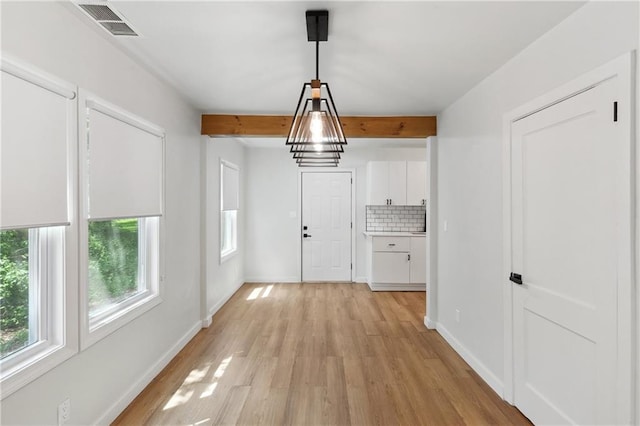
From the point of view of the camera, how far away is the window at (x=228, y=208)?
4832 mm

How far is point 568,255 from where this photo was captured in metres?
1.88

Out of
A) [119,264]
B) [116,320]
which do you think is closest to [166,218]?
[119,264]

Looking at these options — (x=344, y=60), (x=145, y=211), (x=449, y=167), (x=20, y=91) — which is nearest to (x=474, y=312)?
(x=449, y=167)

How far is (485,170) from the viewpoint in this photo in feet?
9.09

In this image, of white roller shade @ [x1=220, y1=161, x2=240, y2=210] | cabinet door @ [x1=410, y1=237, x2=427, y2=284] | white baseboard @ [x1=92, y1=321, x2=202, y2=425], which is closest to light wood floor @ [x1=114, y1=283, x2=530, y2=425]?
white baseboard @ [x1=92, y1=321, x2=202, y2=425]

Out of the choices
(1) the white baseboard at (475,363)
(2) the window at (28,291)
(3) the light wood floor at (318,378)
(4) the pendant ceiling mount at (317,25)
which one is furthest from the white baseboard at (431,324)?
(2) the window at (28,291)

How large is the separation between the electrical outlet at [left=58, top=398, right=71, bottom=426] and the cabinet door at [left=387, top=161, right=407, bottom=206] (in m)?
5.04

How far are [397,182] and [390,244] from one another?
3.64ft

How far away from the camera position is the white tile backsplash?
621 cm

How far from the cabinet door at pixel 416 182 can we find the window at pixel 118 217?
4223 mm

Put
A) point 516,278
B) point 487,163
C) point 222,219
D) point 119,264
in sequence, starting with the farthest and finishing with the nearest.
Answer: point 222,219, point 487,163, point 119,264, point 516,278

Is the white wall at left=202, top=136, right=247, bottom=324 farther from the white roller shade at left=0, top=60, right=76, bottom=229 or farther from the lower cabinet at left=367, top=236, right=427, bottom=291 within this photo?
the lower cabinet at left=367, top=236, right=427, bottom=291

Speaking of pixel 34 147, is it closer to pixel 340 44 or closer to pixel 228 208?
pixel 340 44

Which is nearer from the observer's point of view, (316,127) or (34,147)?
(34,147)
